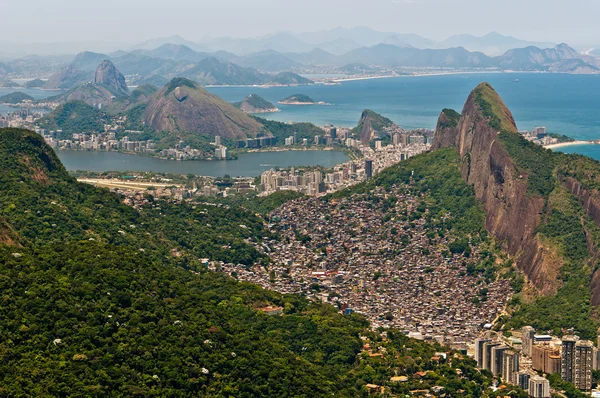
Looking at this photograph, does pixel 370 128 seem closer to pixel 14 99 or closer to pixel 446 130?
pixel 446 130

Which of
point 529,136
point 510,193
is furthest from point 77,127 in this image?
point 510,193

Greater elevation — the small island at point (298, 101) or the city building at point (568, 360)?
the city building at point (568, 360)

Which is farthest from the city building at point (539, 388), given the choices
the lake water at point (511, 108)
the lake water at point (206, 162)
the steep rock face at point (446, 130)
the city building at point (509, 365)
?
the lake water at point (511, 108)

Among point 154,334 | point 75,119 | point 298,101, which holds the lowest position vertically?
point 298,101

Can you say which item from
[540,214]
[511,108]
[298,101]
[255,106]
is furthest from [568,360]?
[298,101]

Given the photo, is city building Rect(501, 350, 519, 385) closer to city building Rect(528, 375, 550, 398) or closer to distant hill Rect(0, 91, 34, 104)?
city building Rect(528, 375, 550, 398)

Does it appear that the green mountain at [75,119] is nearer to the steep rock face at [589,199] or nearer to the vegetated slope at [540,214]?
the vegetated slope at [540,214]

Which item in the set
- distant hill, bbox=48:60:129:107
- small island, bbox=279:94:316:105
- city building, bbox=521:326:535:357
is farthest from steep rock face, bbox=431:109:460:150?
small island, bbox=279:94:316:105
